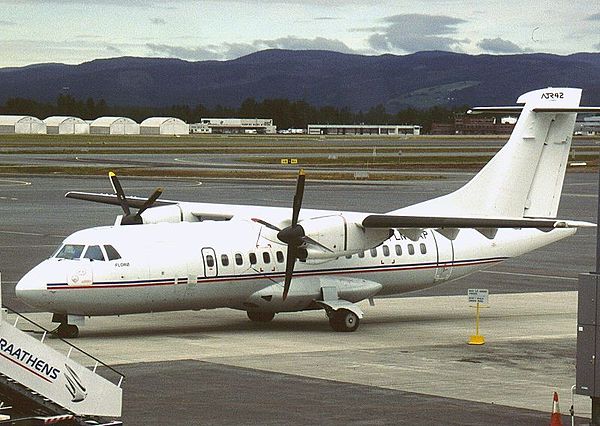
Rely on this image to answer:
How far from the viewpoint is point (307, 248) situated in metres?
34.4

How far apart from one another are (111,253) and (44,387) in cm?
1247

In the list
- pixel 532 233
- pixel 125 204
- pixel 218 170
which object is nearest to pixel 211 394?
pixel 125 204

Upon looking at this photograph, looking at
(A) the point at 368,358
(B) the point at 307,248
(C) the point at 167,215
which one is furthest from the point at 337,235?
(C) the point at 167,215

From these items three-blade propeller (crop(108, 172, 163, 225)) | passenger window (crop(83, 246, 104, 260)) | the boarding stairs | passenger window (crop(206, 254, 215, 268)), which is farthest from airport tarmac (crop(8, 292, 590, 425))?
three-blade propeller (crop(108, 172, 163, 225))

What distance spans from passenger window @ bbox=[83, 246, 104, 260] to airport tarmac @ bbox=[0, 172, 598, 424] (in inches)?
84.9

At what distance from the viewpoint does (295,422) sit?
23312 mm

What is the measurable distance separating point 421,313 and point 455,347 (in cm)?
Answer: 648

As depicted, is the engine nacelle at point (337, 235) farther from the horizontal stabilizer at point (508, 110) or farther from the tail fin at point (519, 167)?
the horizontal stabilizer at point (508, 110)

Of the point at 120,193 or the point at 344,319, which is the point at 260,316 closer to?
the point at 344,319

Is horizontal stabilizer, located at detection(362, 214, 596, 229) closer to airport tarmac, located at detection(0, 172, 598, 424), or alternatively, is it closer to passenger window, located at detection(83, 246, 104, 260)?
airport tarmac, located at detection(0, 172, 598, 424)

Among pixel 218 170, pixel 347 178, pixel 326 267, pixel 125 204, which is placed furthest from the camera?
pixel 218 170

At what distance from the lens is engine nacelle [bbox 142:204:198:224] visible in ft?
125

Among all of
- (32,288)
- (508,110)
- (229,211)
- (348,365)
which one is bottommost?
(348,365)

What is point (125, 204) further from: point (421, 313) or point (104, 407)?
point (104, 407)
